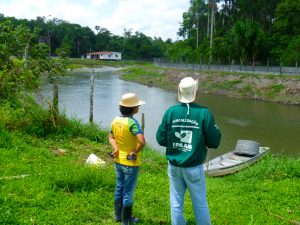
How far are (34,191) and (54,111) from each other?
462 cm

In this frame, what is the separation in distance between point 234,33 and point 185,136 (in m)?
48.4

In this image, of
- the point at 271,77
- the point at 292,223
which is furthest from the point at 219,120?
the point at 292,223

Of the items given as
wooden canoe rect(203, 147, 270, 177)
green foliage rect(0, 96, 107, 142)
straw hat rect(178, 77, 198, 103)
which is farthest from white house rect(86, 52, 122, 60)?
straw hat rect(178, 77, 198, 103)

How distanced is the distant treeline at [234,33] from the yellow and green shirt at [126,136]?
9839mm

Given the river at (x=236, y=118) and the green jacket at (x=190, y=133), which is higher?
the green jacket at (x=190, y=133)

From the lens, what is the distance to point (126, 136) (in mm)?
4895

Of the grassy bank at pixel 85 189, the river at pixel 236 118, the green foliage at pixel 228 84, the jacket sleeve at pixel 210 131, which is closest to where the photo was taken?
the jacket sleeve at pixel 210 131

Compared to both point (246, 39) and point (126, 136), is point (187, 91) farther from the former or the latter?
point (246, 39)

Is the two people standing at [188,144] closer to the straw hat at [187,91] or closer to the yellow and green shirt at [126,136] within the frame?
the straw hat at [187,91]

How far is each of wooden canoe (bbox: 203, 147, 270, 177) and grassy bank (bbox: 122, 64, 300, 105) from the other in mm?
24448

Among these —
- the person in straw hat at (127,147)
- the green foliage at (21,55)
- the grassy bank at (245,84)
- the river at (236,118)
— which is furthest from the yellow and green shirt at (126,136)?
the grassy bank at (245,84)

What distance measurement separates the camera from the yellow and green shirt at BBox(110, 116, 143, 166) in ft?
Result: 16.0

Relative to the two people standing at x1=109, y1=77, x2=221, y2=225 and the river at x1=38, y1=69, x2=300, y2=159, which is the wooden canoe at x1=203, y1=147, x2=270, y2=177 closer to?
the river at x1=38, y1=69, x2=300, y2=159

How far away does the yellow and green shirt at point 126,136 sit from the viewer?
486cm
